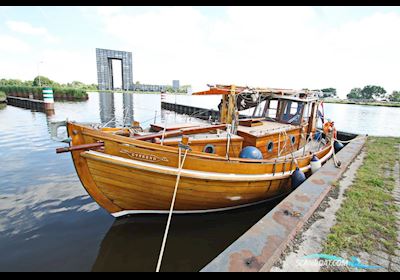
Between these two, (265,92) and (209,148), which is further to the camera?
(265,92)

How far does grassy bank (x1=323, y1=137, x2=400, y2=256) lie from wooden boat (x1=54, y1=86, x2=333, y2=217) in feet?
5.96

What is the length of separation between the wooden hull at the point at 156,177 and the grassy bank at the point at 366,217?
2.04 m

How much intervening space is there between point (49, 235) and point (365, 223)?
6.86 m

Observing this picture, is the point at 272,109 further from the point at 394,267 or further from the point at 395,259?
the point at 394,267

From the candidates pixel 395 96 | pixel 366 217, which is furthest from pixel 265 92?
pixel 395 96

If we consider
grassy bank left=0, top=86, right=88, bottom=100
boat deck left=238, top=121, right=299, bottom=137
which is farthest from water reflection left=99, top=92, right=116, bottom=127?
grassy bank left=0, top=86, right=88, bottom=100

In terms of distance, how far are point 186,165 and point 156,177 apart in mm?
705

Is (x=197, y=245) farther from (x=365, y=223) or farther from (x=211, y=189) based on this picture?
(x=365, y=223)

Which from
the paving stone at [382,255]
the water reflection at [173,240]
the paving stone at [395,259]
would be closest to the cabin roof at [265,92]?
the water reflection at [173,240]

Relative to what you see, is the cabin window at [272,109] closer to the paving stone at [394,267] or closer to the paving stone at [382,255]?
the paving stone at [382,255]

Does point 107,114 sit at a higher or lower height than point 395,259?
lower

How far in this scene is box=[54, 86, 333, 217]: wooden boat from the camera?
4.51 metres

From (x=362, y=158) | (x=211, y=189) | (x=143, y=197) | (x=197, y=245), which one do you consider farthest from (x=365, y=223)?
(x=362, y=158)

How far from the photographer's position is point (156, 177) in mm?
4699
